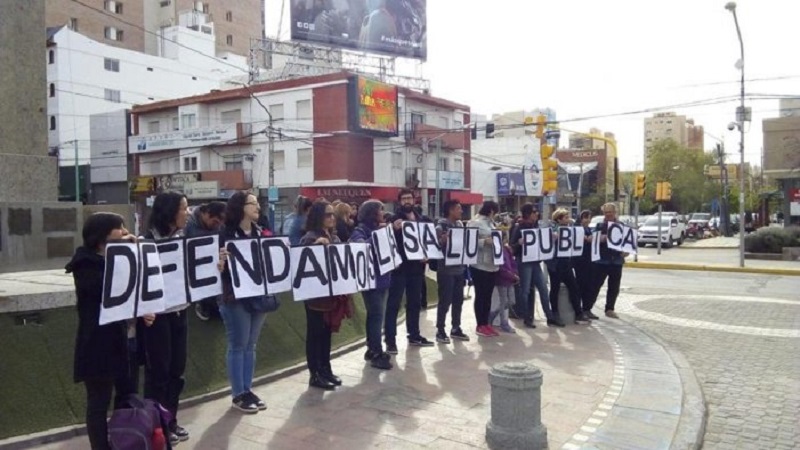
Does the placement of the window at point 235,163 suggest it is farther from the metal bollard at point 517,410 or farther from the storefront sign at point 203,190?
the metal bollard at point 517,410

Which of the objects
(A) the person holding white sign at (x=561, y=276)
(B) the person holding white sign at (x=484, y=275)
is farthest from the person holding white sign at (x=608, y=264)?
(B) the person holding white sign at (x=484, y=275)

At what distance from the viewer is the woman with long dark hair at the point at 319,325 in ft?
21.2

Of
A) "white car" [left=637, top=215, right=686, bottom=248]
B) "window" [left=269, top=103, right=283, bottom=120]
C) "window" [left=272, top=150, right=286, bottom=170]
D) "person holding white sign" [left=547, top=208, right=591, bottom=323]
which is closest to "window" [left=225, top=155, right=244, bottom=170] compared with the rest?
"window" [left=272, top=150, right=286, bottom=170]

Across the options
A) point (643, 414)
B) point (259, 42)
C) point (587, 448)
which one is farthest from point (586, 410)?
point (259, 42)

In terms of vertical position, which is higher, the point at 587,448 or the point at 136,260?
the point at 136,260

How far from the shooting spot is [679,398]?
20.9 feet

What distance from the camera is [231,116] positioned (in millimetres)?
41844

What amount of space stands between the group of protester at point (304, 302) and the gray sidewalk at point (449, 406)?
30cm

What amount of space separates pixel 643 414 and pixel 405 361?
283cm

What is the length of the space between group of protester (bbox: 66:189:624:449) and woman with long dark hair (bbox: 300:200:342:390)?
10 mm

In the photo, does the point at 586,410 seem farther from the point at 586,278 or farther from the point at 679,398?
the point at 586,278

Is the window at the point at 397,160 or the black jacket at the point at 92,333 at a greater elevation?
the window at the point at 397,160

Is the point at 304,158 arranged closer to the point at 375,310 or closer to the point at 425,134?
the point at 425,134

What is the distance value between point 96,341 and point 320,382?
8.96 feet
